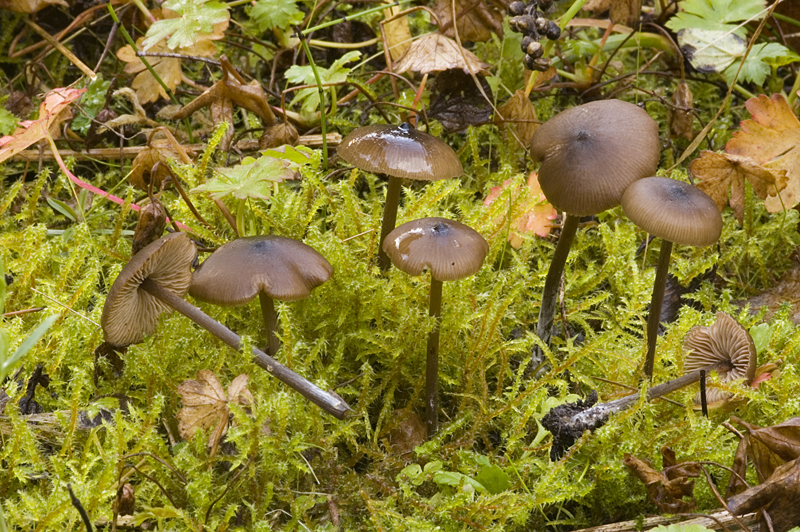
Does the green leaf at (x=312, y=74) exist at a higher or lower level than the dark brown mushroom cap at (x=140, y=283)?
higher

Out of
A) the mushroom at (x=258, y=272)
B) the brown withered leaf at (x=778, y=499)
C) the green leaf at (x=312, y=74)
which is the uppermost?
the green leaf at (x=312, y=74)

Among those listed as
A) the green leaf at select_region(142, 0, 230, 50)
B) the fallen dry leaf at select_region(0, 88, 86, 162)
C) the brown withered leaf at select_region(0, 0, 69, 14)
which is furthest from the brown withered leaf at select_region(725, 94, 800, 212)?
the brown withered leaf at select_region(0, 0, 69, 14)

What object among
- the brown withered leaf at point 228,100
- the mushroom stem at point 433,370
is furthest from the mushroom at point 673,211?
the brown withered leaf at point 228,100

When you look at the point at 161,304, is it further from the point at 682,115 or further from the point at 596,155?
the point at 682,115

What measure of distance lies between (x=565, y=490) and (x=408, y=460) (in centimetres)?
41

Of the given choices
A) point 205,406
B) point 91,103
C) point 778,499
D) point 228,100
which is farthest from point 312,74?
point 778,499

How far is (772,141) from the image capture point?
6.71 feet

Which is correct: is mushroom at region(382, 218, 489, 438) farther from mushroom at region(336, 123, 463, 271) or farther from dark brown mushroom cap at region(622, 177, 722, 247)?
dark brown mushroom cap at region(622, 177, 722, 247)

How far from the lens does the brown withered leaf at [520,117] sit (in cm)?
247

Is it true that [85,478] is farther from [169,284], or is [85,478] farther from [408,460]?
[408,460]

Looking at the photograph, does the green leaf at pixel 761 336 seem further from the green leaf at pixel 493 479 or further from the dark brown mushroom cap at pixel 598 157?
the green leaf at pixel 493 479

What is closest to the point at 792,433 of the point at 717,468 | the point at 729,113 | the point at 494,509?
the point at 717,468

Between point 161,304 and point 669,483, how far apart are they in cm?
140

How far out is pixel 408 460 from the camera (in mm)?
1713
